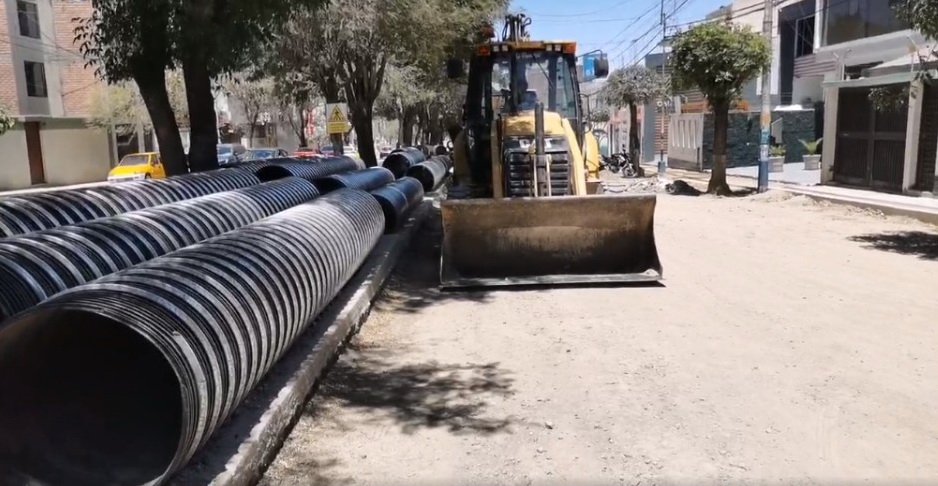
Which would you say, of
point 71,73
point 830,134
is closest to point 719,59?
point 830,134

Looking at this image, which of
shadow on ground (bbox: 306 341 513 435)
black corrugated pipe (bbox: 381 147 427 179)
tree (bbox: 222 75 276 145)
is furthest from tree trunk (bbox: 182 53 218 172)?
tree (bbox: 222 75 276 145)

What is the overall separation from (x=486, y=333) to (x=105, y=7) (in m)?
6.37

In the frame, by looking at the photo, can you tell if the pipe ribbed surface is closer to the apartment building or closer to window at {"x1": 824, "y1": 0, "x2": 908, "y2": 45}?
window at {"x1": 824, "y1": 0, "x2": 908, "y2": 45}

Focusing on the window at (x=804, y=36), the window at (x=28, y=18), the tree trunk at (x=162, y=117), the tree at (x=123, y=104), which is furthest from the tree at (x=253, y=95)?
the tree trunk at (x=162, y=117)

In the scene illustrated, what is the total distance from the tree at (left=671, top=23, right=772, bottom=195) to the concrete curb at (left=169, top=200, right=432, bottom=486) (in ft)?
47.4

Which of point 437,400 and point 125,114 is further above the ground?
point 125,114

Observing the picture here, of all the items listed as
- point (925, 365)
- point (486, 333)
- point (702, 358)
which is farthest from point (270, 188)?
point (925, 365)

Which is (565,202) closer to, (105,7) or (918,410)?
(918,410)

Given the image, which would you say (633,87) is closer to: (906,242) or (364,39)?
(364,39)

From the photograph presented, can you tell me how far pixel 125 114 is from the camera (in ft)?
126

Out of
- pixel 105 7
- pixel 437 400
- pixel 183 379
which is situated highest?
pixel 105 7

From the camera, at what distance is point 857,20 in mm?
26469

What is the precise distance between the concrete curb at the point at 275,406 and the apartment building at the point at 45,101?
100 feet

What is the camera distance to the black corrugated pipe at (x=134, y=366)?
3492mm
